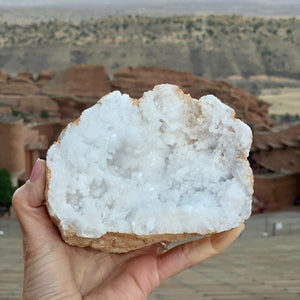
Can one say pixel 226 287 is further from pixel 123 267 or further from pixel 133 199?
pixel 133 199

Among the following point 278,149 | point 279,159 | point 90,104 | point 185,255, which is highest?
point 185,255

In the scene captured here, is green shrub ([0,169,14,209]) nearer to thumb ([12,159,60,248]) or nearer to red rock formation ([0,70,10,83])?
red rock formation ([0,70,10,83])

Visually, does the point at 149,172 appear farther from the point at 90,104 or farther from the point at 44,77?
the point at 44,77

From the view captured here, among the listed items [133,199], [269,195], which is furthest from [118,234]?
[269,195]

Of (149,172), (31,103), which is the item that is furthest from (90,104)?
(149,172)

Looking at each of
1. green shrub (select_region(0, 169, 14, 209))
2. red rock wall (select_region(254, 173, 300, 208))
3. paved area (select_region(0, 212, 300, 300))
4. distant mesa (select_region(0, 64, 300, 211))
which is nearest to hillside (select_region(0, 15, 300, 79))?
distant mesa (select_region(0, 64, 300, 211))

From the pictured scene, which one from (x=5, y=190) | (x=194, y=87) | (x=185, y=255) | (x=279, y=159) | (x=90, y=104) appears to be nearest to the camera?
(x=185, y=255)

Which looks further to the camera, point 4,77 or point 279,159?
point 4,77

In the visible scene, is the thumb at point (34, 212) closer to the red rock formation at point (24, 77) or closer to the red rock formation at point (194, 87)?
the red rock formation at point (194, 87)
